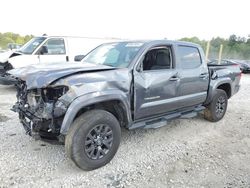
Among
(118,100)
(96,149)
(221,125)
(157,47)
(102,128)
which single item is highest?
(157,47)

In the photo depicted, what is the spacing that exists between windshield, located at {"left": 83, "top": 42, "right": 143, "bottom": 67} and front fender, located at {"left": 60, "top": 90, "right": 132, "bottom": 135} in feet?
2.05

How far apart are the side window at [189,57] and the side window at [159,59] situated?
0.96 ft

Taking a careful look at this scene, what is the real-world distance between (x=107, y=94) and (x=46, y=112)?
32.9 inches

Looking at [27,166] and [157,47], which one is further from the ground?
[157,47]

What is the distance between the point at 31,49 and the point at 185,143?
21.9 feet

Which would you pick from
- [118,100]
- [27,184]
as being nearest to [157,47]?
[118,100]

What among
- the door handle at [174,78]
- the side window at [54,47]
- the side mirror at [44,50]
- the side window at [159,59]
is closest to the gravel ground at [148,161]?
the door handle at [174,78]

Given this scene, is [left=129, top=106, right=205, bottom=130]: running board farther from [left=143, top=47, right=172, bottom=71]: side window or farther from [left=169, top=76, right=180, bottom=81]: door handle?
[left=143, top=47, right=172, bottom=71]: side window

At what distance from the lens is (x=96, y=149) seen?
3.56 m

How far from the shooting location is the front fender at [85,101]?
3158 mm

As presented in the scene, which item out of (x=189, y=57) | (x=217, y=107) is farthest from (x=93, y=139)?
(x=217, y=107)

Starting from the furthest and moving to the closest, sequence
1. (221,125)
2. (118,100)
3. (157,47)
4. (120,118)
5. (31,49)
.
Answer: (31,49)
(221,125)
(157,47)
(120,118)
(118,100)

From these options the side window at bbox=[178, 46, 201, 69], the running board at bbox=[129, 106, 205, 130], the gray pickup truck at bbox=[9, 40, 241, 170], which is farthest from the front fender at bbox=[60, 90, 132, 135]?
the side window at bbox=[178, 46, 201, 69]

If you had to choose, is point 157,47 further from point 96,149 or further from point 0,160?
point 0,160
